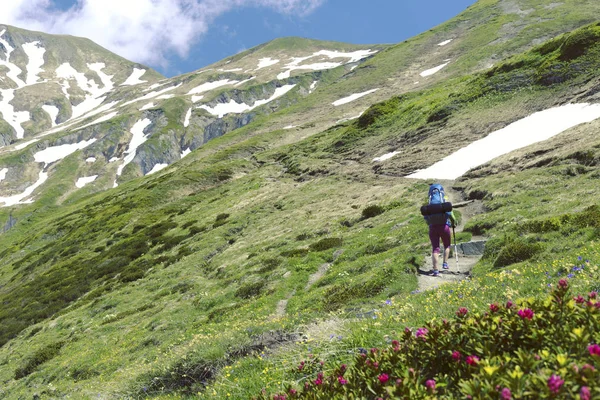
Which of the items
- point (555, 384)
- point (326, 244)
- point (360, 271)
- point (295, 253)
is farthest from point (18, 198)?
point (555, 384)

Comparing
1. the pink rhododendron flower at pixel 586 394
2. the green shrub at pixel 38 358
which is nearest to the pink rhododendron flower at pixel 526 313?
the pink rhododendron flower at pixel 586 394

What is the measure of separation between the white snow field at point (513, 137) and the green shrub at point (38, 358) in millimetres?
31283

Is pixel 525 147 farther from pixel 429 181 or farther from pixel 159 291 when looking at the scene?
pixel 159 291

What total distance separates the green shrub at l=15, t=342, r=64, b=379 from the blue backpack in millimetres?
24234

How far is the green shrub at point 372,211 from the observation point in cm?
2585

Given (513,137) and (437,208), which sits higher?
(437,208)

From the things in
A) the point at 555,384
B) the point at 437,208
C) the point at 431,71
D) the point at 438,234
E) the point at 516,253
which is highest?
the point at 431,71

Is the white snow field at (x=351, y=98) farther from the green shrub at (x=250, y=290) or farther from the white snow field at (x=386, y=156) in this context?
the green shrub at (x=250, y=290)

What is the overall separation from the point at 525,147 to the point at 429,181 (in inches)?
298

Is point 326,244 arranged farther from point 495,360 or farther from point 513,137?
point 513,137

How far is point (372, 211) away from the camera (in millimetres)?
26234

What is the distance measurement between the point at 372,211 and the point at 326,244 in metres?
5.62

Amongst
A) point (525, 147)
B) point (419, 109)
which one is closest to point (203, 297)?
point (525, 147)

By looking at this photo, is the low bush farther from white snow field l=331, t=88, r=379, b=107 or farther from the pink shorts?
white snow field l=331, t=88, r=379, b=107
